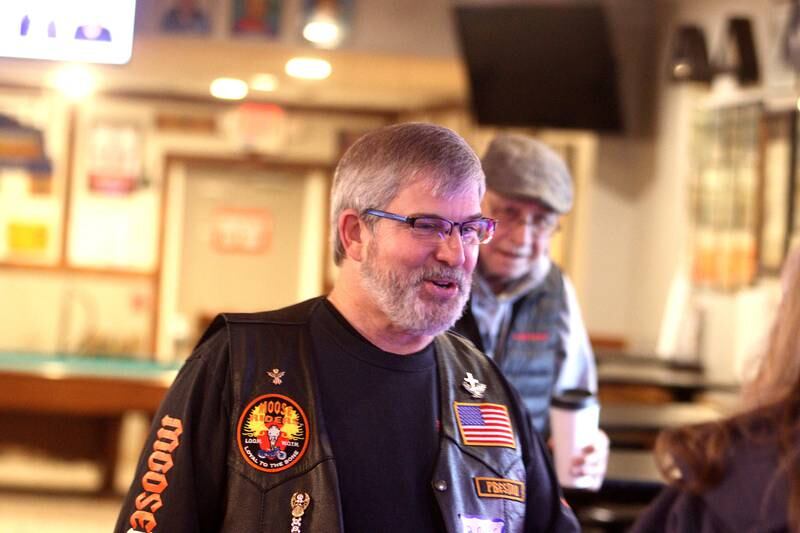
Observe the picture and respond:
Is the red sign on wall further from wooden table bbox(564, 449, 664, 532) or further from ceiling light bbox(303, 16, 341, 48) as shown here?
wooden table bbox(564, 449, 664, 532)

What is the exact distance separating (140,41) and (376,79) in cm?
188

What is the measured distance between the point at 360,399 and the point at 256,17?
17.5ft

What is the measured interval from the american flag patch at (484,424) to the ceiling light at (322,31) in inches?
202

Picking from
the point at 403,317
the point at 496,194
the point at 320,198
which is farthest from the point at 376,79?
the point at 403,317

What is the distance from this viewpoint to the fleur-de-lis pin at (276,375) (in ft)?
6.76

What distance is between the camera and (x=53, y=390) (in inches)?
309

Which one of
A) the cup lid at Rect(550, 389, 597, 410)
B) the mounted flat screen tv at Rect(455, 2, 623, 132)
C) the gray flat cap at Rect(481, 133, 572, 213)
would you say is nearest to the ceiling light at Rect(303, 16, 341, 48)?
the mounted flat screen tv at Rect(455, 2, 623, 132)

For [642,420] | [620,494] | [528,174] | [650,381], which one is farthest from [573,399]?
[650,381]

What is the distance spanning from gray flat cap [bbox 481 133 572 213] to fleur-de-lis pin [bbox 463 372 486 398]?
78cm

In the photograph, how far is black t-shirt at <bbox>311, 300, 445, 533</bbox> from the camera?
2.02 meters

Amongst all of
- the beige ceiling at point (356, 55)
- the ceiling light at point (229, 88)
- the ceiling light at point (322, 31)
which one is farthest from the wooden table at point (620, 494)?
the ceiling light at point (229, 88)

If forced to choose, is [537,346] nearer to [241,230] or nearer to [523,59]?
[523,59]

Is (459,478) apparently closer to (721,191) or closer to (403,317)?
(403,317)

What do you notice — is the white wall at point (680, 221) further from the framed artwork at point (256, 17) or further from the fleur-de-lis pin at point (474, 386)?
the fleur-de-lis pin at point (474, 386)
